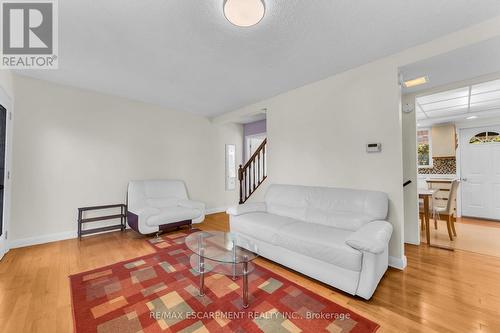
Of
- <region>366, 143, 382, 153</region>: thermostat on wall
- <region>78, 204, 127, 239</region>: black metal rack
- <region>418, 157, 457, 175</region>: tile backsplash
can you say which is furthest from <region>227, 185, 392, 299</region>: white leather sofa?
<region>418, 157, 457, 175</region>: tile backsplash

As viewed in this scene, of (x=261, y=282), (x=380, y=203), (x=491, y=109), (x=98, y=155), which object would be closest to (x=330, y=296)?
(x=261, y=282)

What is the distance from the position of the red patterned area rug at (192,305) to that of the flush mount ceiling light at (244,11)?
8.05 ft

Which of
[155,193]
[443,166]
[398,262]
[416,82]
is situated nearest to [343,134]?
[416,82]

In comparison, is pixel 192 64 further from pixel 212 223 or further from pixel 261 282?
pixel 212 223

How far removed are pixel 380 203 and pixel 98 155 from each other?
15.1 feet

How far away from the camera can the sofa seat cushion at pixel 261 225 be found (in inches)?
99.1

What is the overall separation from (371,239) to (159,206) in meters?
3.63

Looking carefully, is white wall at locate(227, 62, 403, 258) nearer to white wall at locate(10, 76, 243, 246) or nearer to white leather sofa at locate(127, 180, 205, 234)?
white leather sofa at locate(127, 180, 205, 234)

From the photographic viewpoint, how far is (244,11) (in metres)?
Answer: 1.66

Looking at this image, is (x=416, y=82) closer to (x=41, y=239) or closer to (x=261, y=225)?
(x=261, y=225)

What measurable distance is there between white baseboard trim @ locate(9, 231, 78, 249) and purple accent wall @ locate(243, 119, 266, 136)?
4.50m

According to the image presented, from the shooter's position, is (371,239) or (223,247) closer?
(371,239)

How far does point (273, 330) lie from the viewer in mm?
1502

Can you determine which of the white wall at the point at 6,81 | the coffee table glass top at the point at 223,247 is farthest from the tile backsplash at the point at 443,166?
the white wall at the point at 6,81
